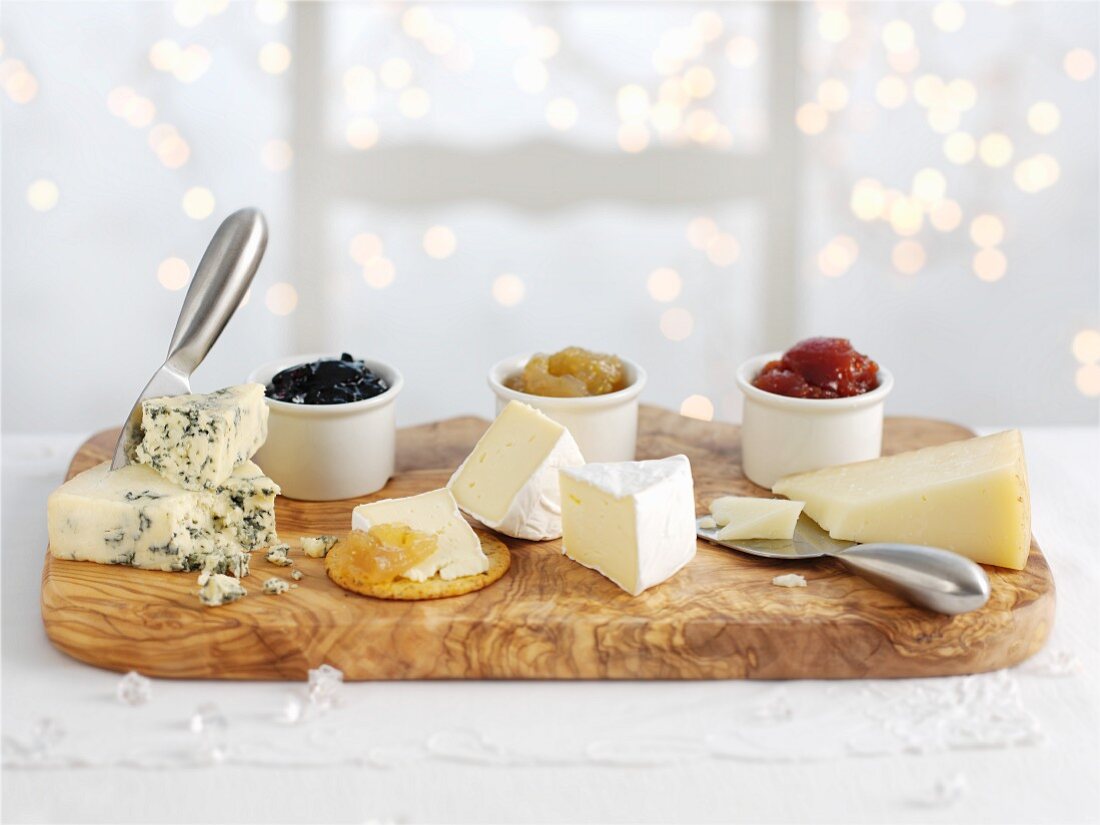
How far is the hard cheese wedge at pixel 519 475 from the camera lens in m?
1.96

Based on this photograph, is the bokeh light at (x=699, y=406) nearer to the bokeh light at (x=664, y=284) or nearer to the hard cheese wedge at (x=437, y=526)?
the bokeh light at (x=664, y=284)

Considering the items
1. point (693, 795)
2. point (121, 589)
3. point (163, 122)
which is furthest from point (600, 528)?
point (163, 122)

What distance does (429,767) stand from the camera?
5.08 feet

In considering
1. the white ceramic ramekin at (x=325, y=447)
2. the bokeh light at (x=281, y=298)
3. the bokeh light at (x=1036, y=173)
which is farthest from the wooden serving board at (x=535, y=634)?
the bokeh light at (x=1036, y=173)

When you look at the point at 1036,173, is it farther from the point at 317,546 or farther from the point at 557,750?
the point at 557,750

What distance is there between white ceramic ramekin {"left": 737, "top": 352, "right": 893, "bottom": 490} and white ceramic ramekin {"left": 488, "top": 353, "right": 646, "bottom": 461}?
0.72 ft

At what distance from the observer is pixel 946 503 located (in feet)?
6.29

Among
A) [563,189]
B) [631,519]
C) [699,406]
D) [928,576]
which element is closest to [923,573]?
[928,576]

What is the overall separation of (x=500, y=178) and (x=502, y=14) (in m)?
0.47

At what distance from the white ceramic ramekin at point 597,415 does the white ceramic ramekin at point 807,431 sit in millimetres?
219

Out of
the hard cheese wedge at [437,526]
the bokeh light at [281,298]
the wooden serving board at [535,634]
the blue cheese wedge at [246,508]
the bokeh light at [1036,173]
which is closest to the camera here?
the wooden serving board at [535,634]

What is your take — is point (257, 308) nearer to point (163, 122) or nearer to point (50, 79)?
point (163, 122)

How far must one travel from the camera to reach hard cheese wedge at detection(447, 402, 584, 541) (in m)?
1.96

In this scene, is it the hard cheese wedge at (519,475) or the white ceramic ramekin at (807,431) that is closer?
the hard cheese wedge at (519,475)
